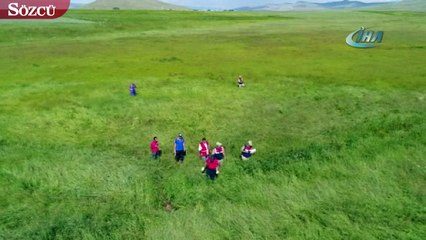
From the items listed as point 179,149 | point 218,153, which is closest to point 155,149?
point 179,149

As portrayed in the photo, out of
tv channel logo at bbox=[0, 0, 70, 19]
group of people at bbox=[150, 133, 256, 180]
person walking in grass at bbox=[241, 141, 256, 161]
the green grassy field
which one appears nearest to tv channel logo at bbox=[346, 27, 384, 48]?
the green grassy field

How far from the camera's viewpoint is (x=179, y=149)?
23.9m

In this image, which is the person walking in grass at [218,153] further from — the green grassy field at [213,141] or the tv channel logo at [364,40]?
the tv channel logo at [364,40]

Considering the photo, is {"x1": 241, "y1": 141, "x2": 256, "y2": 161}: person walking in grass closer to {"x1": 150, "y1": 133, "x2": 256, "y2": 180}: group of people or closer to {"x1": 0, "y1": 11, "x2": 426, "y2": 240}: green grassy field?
{"x1": 150, "y1": 133, "x2": 256, "y2": 180}: group of people

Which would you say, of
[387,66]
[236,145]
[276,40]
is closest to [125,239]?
[236,145]

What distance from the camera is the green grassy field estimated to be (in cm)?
1691

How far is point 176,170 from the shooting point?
76.1 feet

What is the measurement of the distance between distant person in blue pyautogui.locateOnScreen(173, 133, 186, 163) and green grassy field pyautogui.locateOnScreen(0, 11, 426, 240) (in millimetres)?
647

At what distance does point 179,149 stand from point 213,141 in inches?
193

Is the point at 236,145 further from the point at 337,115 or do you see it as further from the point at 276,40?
the point at 276,40

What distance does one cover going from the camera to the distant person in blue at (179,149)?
23.7 meters

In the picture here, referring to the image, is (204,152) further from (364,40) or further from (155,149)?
(364,40)

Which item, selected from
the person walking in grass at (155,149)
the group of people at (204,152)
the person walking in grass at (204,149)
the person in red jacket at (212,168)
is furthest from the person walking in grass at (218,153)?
the person walking in grass at (155,149)

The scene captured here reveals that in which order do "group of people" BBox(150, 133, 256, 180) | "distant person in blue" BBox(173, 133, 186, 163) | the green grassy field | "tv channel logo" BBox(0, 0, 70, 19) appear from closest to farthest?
the green grassy field, "group of people" BBox(150, 133, 256, 180), "distant person in blue" BBox(173, 133, 186, 163), "tv channel logo" BBox(0, 0, 70, 19)
